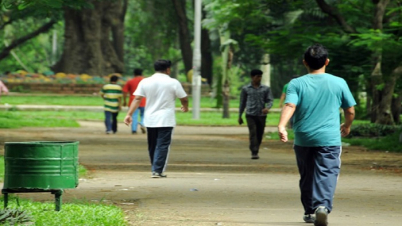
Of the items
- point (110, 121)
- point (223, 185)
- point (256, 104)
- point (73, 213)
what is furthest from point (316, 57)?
point (110, 121)

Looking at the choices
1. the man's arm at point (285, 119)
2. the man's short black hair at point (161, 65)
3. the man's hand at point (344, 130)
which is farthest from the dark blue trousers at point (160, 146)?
the man's arm at point (285, 119)

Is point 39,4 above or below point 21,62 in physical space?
above

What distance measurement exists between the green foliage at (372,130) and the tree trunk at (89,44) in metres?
27.3

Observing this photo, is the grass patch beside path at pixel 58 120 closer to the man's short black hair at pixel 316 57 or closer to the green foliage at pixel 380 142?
the green foliage at pixel 380 142

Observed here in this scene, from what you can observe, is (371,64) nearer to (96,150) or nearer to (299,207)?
(96,150)

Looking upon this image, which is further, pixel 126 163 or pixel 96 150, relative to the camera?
pixel 96 150

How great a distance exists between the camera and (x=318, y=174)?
29.7ft

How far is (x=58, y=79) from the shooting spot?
52375 millimetres

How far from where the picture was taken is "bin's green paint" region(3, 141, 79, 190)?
917cm

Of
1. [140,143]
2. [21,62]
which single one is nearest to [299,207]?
[140,143]

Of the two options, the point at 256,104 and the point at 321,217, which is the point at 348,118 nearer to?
the point at 321,217

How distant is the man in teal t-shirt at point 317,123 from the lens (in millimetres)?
8992

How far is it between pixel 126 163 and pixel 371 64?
8.52m

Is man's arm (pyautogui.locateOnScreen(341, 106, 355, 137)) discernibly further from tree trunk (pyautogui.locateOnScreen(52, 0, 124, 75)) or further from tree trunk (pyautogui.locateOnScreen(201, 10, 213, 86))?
tree trunk (pyautogui.locateOnScreen(201, 10, 213, 86))
